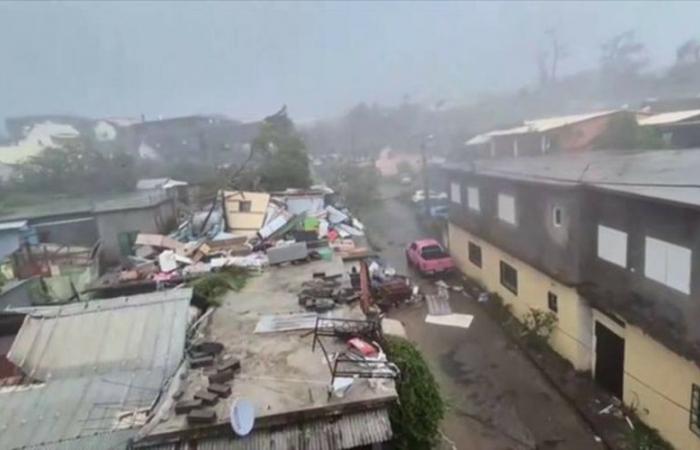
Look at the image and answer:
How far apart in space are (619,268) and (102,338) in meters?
7.34

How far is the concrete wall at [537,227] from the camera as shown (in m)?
8.05

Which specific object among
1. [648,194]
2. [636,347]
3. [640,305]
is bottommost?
[636,347]

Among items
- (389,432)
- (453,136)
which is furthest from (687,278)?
(453,136)

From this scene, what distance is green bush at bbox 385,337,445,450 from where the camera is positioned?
4510 millimetres

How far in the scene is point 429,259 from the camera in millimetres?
14359

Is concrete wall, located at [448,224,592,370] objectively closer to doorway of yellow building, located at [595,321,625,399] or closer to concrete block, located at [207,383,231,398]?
doorway of yellow building, located at [595,321,625,399]

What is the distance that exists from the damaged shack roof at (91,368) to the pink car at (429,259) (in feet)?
30.2

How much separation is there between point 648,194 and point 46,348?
784 cm

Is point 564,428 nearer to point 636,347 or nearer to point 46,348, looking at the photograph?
point 636,347

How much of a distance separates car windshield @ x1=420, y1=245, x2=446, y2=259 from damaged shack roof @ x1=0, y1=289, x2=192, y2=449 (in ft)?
31.0

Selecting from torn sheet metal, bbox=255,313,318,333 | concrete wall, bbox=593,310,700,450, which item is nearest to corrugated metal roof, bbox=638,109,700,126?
concrete wall, bbox=593,310,700,450

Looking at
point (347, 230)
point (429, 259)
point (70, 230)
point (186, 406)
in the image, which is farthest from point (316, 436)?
point (70, 230)

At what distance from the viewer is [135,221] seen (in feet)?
44.3

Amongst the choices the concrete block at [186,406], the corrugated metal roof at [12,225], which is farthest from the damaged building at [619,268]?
the corrugated metal roof at [12,225]
